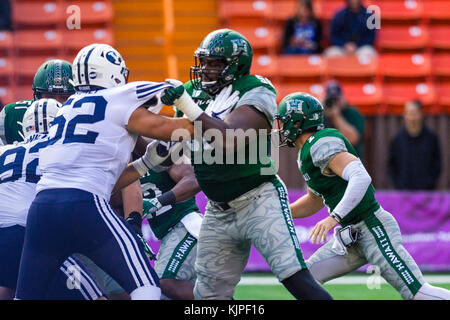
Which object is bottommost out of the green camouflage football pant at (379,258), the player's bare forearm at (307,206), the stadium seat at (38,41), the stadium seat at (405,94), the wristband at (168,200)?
the green camouflage football pant at (379,258)

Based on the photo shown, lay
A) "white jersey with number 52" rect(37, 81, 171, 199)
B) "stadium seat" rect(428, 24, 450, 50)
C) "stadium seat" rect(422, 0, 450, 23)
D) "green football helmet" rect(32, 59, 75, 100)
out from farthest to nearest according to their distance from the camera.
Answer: "stadium seat" rect(422, 0, 450, 23)
"stadium seat" rect(428, 24, 450, 50)
"green football helmet" rect(32, 59, 75, 100)
"white jersey with number 52" rect(37, 81, 171, 199)

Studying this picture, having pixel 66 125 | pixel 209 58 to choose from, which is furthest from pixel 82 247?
pixel 209 58

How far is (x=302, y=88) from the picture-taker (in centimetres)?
1008

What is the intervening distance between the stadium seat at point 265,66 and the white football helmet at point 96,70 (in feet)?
19.8

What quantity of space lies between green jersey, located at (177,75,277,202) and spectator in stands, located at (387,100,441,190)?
460 cm

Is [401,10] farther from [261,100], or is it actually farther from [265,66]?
[261,100]

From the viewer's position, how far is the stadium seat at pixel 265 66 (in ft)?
33.1

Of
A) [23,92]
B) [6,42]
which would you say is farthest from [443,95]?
[6,42]

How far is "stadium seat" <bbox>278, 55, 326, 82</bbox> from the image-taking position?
10.2 m

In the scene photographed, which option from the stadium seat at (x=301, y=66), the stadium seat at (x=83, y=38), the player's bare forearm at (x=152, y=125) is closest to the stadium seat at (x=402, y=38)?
the stadium seat at (x=301, y=66)

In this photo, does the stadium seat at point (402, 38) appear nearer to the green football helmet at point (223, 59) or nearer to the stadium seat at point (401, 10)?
the stadium seat at point (401, 10)

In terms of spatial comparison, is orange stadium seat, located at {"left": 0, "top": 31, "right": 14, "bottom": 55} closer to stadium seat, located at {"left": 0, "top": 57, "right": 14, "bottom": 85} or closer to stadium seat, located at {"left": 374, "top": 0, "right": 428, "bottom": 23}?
stadium seat, located at {"left": 0, "top": 57, "right": 14, "bottom": 85}

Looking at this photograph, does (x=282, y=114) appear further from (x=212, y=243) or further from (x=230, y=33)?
(x=212, y=243)

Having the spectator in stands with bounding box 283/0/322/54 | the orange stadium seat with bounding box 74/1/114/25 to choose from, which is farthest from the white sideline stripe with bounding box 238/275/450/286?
the orange stadium seat with bounding box 74/1/114/25
